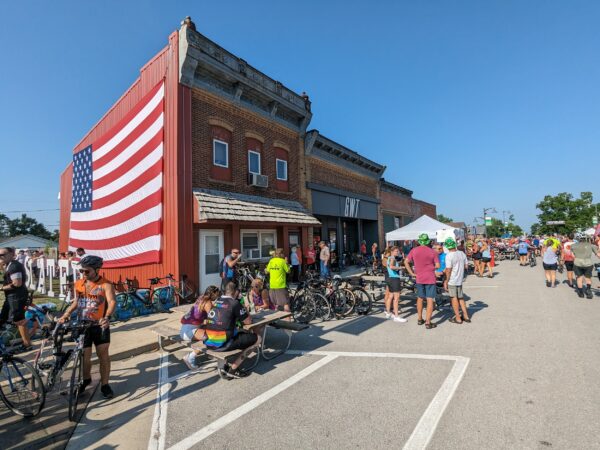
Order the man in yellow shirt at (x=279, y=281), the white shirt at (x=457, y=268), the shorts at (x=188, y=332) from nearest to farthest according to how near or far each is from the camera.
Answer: the shorts at (x=188, y=332), the white shirt at (x=457, y=268), the man in yellow shirt at (x=279, y=281)

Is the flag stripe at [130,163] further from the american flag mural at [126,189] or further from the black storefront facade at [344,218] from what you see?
the black storefront facade at [344,218]

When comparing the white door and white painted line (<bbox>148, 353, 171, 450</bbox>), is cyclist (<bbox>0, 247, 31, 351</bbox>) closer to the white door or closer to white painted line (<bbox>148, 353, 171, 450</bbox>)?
white painted line (<bbox>148, 353, 171, 450</bbox>)

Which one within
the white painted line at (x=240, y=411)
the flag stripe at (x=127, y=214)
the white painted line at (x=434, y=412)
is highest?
the flag stripe at (x=127, y=214)

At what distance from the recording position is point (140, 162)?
38.5 ft

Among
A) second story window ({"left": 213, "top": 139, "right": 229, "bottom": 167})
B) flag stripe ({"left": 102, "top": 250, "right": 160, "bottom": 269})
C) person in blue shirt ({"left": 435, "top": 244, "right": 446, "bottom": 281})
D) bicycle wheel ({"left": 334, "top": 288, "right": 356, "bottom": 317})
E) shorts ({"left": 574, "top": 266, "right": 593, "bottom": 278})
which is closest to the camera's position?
bicycle wheel ({"left": 334, "top": 288, "right": 356, "bottom": 317})

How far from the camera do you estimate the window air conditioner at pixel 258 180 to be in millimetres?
12703

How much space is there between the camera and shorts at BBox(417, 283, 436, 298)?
23.1 ft

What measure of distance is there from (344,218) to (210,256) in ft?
38.1

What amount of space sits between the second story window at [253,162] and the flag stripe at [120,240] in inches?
173

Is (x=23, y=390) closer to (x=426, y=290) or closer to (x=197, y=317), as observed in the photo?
(x=197, y=317)

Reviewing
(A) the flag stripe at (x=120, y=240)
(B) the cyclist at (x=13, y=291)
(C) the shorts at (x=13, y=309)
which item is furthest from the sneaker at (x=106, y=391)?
(A) the flag stripe at (x=120, y=240)

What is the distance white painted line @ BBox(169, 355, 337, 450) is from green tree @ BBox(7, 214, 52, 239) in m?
102

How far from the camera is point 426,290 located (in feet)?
23.3

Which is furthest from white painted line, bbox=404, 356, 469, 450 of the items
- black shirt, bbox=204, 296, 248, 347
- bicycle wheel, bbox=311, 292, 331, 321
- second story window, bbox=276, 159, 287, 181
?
second story window, bbox=276, 159, 287, 181
